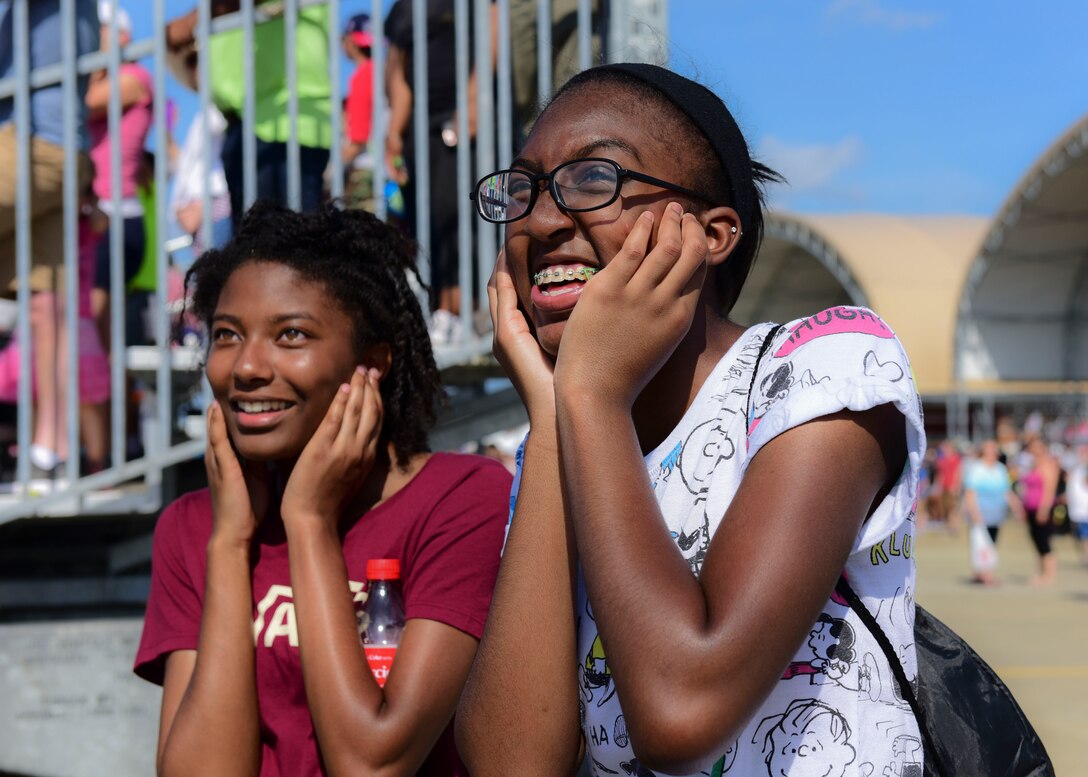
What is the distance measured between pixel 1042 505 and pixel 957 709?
1349cm

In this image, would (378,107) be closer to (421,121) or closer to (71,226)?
(421,121)

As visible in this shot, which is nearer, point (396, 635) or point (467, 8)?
point (396, 635)

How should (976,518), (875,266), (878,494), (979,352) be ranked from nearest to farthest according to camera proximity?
(878,494) < (976,518) < (979,352) < (875,266)

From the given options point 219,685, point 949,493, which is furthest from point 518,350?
point 949,493

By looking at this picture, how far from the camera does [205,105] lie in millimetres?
4617

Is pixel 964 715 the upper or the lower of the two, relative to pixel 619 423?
lower

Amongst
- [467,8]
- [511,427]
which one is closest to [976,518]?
[511,427]

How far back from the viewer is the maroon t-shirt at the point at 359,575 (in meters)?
2.47

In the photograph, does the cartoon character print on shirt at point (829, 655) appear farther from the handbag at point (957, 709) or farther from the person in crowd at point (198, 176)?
the person in crowd at point (198, 176)

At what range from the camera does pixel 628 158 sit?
1.73 metres

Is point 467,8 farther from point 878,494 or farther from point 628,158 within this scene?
point 878,494

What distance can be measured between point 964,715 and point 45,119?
13.7ft

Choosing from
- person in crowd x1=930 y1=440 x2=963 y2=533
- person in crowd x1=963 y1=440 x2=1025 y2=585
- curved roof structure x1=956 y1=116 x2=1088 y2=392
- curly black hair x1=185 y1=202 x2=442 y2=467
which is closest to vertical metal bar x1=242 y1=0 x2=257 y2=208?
curly black hair x1=185 y1=202 x2=442 y2=467

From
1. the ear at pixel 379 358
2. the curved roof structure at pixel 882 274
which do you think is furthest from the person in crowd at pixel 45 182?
the curved roof structure at pixel 882 274
